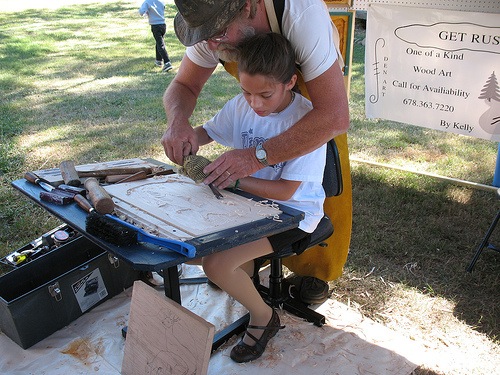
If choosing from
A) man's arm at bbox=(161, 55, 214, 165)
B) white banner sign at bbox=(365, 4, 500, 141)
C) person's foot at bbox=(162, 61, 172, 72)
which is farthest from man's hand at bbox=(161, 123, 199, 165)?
person's foot at bbox=(162, 61, 172, 72)

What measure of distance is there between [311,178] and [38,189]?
3.56 feet

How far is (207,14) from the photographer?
1.85 m

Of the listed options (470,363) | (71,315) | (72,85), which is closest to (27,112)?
(72,85)

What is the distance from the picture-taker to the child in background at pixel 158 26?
26.1 feet

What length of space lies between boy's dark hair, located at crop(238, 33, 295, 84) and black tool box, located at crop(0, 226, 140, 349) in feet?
4.10

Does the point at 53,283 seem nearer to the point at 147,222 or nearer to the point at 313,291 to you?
the point at 147,222

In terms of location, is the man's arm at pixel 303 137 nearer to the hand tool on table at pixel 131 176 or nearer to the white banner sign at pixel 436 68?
the hand tool on table at pixel 131 176

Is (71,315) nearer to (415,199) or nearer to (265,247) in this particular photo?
(265,247)

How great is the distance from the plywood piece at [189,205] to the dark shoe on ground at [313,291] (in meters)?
0.91

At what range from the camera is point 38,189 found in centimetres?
211

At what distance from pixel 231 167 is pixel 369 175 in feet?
8.18

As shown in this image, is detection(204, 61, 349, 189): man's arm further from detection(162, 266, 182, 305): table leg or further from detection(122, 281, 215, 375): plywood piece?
detection(122, 281, 215, 375): plywood piece

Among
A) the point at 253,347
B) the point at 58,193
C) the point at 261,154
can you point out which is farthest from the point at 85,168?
the point at 253,347

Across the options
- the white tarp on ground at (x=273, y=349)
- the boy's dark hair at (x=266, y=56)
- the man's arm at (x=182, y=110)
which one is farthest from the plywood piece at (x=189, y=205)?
the white tarp on ground at (x=273, y=349)
